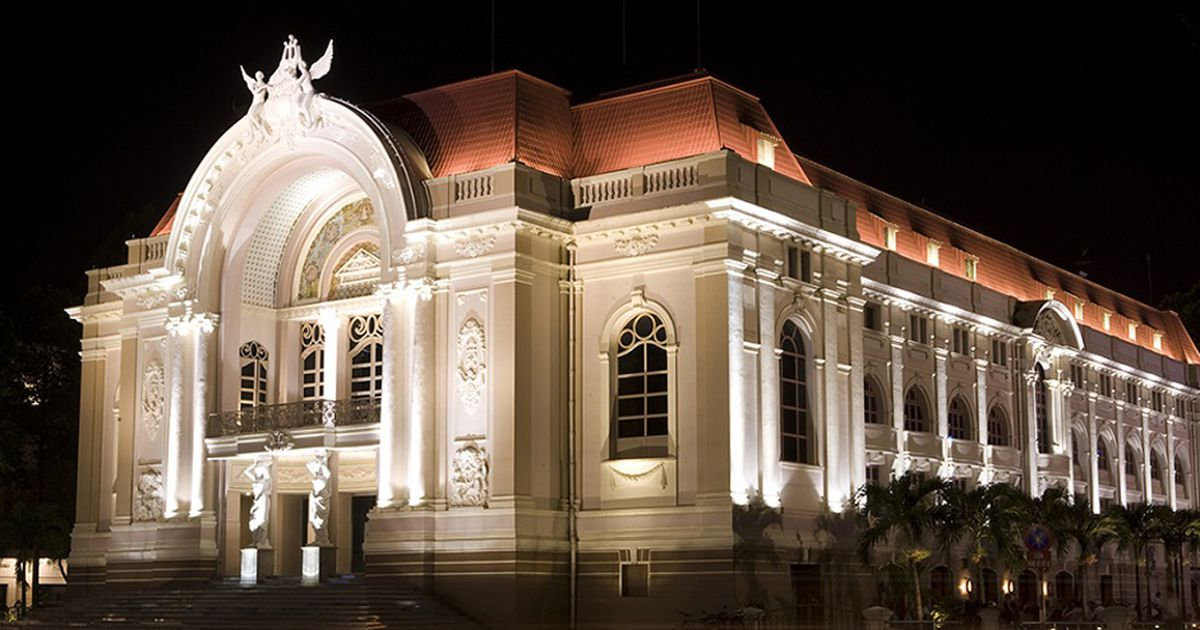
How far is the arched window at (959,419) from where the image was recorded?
56000 millimetres

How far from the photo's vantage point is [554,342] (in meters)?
44.4

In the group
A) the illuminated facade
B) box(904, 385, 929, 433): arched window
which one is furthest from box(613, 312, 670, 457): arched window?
box(904, 385, 929, 433): arched window

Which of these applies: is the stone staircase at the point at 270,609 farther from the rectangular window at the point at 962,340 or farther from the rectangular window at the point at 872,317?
the rectangular window at the point at 962,340

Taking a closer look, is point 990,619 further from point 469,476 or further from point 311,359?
point 311,359

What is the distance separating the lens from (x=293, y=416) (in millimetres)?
48031

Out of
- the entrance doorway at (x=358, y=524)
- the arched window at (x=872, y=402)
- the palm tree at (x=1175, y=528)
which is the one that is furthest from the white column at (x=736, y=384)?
the palm tree at (x=1175, y=528)

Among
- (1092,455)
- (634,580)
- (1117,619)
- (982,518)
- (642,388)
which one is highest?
(642,388)

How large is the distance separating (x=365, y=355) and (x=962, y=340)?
19.7 metres

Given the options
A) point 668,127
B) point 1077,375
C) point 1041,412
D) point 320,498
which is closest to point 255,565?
point 320,498

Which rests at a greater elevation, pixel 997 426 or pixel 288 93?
pixel 288 93

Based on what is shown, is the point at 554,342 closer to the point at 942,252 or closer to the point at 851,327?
the point at 851,327

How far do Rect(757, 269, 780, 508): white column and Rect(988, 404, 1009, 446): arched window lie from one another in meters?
16.8

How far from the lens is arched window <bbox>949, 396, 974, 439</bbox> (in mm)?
56000

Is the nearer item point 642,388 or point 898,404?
point 642,388
